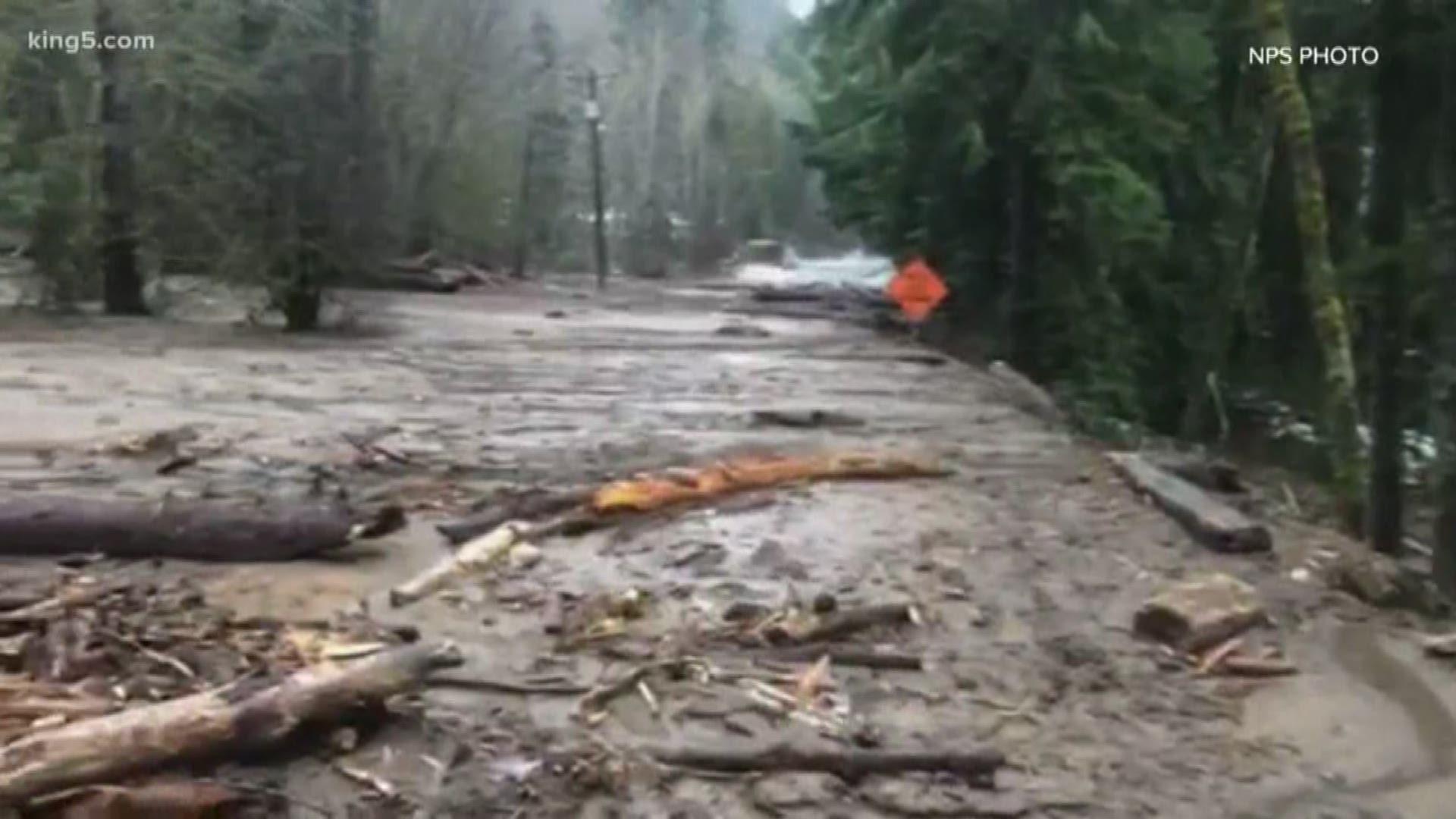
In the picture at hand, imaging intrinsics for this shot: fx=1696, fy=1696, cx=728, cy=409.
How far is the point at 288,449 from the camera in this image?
28.2ft

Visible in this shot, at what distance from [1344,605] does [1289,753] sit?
1.94 metres

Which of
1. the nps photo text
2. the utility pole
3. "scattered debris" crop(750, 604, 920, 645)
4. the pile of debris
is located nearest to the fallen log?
the pile of debris

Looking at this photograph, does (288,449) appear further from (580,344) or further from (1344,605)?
(580,344)

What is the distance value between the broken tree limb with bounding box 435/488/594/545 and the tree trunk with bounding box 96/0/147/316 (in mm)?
12385

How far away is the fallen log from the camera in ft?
11.5

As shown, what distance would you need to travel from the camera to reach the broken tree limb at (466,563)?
215 inches

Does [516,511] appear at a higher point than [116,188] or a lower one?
lower

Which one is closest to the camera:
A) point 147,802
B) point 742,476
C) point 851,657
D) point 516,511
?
point 147,802

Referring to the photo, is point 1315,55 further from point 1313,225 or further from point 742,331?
point 742,331

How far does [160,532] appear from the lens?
19.0 feet

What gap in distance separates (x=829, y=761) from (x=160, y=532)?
279 centimetres

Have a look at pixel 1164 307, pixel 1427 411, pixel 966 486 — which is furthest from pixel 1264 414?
pixel 966 486

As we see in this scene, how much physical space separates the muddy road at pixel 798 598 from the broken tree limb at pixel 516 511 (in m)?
0.12

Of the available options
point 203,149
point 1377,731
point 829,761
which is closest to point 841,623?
point 829,761
